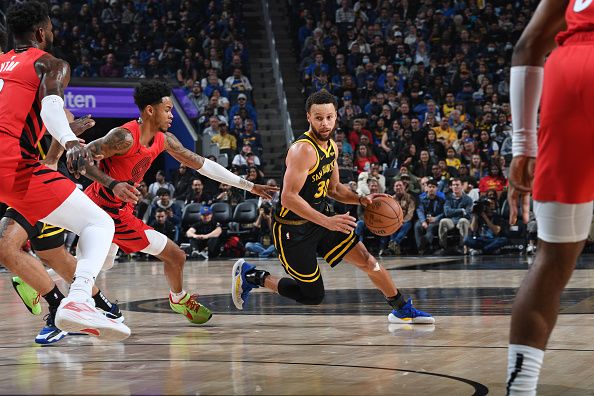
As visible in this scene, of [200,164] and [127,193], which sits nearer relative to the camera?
[127,193]

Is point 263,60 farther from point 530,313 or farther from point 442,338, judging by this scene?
point 530,313

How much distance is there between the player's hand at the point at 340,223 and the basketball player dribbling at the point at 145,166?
58cm

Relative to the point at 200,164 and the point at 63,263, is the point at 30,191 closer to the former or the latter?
the point at 63,263

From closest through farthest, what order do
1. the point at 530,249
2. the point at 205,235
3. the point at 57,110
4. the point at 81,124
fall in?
the point at 57,110, the point at 81,124, the point at 530,249, the point at 205,235

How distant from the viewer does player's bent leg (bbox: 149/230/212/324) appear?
6.27 metres

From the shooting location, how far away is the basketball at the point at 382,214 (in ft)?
20.7

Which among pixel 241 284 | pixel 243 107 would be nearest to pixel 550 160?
pixel 241 284

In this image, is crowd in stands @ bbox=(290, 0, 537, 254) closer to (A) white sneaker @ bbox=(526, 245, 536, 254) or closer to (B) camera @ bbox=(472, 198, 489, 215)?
(B) camera @ bbox=(472, 198, 489, 215)

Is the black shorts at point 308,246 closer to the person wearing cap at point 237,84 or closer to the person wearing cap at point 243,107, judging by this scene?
the person wearing cap at point 243,107

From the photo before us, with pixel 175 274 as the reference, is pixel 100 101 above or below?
below

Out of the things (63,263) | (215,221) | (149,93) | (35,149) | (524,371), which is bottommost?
(215,221)

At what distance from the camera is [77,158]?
4.49m

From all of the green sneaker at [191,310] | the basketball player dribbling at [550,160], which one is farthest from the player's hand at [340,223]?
the basketball player dribbling at [550,160]

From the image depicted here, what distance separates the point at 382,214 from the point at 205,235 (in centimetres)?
923
